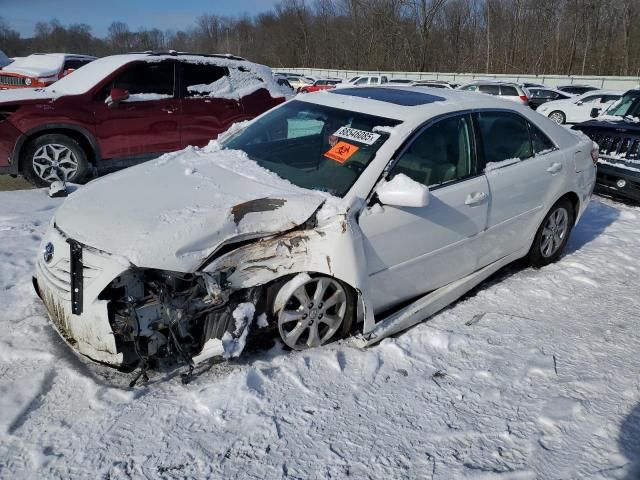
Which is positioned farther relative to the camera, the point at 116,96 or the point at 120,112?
the point at 120,112

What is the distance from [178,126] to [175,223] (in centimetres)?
475

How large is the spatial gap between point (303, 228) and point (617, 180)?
18.1 ft

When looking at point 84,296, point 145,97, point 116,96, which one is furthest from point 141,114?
point 84,296

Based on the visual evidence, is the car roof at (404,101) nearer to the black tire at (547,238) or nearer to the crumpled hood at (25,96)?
the black tire at (547,238)

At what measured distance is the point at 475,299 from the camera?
406cm

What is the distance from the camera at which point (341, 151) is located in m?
3.48

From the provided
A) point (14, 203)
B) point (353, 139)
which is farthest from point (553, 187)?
point (14, 203)

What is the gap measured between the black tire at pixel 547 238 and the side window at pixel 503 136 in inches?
26.2

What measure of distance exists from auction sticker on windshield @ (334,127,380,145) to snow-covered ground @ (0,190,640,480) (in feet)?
4.32

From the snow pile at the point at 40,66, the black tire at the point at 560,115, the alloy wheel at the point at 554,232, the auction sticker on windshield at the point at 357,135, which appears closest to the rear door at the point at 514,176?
the alloy wheel at the point at 554,232

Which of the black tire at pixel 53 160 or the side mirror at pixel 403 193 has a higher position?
the side mirror at pixel 403 193

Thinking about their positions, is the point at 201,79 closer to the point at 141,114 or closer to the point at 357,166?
the point at 141,114

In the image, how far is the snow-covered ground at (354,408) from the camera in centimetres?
240

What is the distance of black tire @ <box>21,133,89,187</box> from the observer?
6.25m
